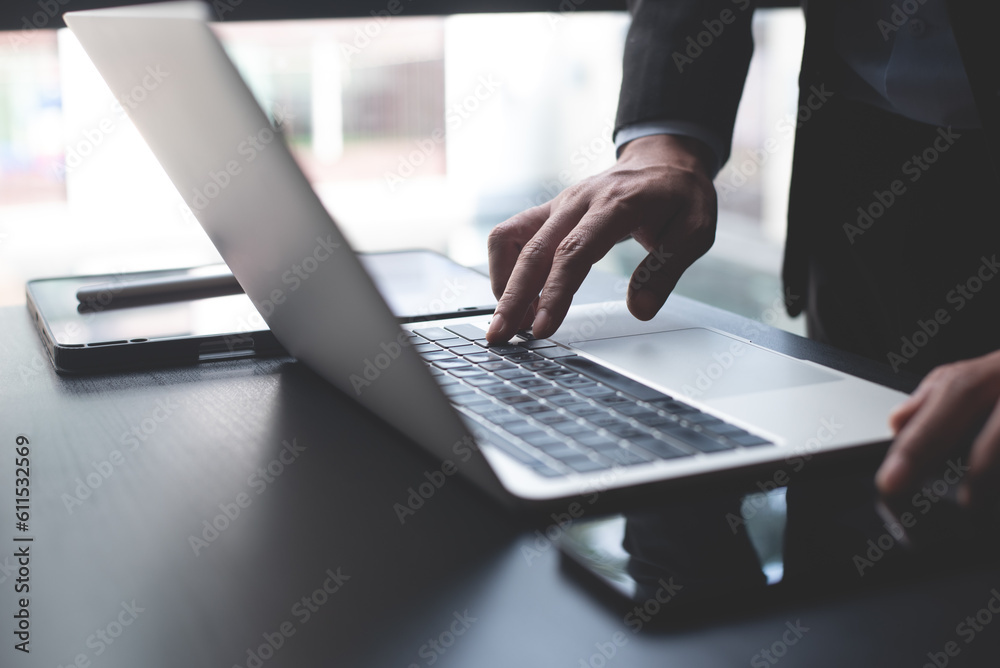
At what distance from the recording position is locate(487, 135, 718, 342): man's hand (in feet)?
2.34

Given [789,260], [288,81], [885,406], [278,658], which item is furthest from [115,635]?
[288,81]

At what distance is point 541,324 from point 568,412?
0.19 m

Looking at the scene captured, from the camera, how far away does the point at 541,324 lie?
2.30 ft

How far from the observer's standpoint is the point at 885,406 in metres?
0.54

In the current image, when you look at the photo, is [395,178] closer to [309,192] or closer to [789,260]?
[789,260]

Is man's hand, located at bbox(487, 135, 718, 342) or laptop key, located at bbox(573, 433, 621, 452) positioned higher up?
man's hand, located at bbox(487, 135, 718, 342)

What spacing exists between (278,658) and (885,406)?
15.4 inches
